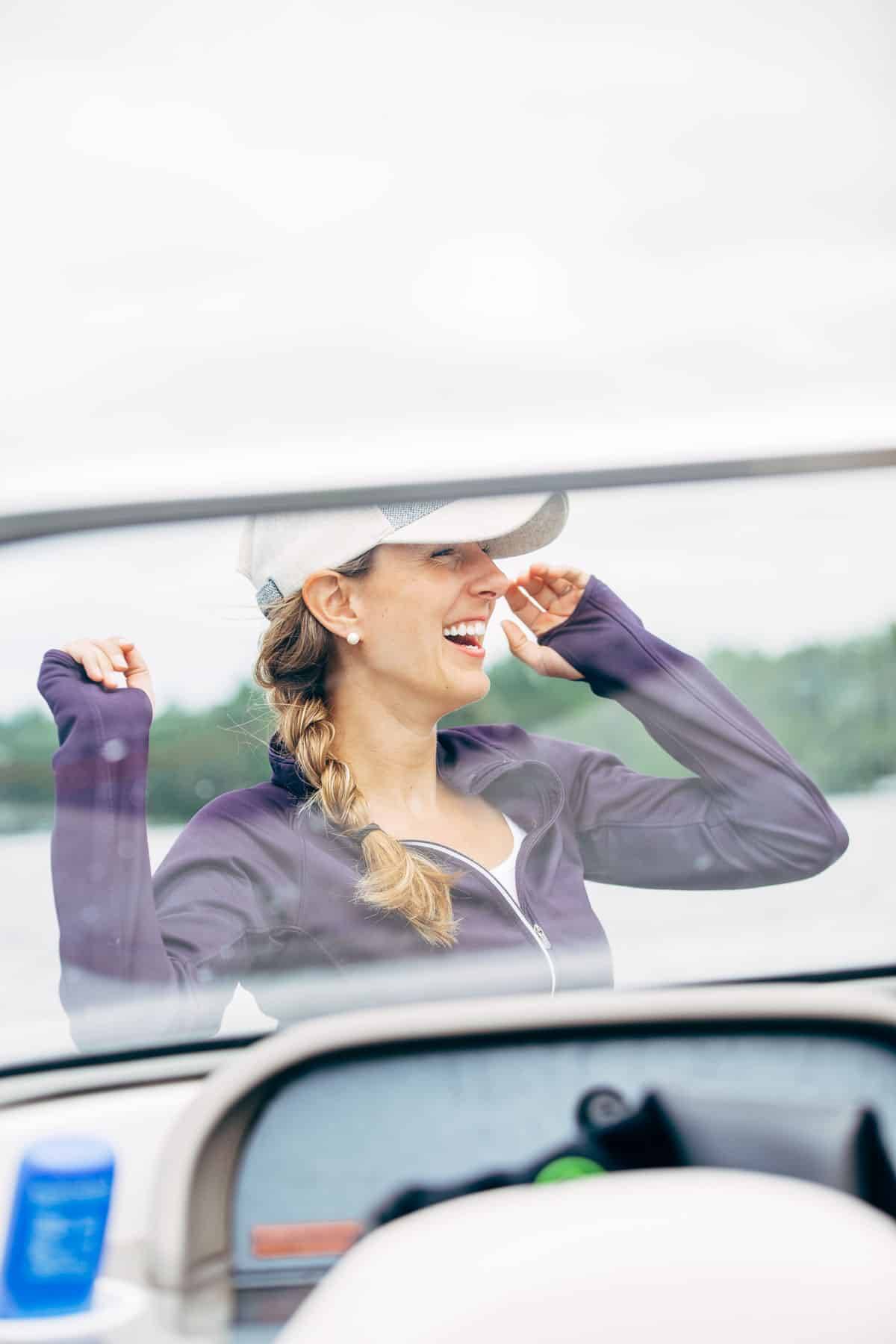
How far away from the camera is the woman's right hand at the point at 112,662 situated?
5.02ft

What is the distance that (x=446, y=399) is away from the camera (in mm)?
1501

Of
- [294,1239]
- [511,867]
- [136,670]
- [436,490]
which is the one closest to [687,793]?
[511,867]

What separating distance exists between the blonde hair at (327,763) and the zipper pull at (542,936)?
125mm

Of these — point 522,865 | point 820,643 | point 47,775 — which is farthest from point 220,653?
point 820,643

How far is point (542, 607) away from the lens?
5.66 ft

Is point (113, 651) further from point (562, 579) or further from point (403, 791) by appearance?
point (562, 579)

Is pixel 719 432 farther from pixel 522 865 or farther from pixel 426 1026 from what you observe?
pixel 426 1026

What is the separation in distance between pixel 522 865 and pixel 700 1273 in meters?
0.98

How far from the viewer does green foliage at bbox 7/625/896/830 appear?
5.23ft

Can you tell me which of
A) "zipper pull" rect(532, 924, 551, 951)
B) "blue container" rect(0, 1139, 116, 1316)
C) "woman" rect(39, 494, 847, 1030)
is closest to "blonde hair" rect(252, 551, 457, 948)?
"woman" rect(39, 494, 847, 1030)

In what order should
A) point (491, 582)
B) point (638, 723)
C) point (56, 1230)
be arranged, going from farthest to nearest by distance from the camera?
point (638, 723)
point (491, 582)
point (56, 1230)

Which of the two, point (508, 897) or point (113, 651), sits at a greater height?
point (113, 651)

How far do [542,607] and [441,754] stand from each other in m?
0.26

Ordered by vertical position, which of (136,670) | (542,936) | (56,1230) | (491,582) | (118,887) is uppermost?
(491,582)
